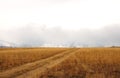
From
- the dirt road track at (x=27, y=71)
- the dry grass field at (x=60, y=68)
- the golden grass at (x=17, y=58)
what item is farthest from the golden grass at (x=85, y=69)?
the golden grass at (x=17, y=58)

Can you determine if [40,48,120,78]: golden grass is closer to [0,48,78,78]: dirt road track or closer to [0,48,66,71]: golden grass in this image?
[0,48,78,78]: dirt road track

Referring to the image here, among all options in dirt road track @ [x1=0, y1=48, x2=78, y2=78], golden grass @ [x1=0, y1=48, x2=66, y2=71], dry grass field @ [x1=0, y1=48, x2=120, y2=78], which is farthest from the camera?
golden grass @ [x1=0, y1=48, x2=66, y2=71]

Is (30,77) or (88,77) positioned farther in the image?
(88,77)

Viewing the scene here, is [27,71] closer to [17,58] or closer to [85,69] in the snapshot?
[85,69]

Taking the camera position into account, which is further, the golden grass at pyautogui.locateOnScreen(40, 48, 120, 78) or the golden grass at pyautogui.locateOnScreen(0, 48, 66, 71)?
the golden grass at pyautogui.locateOnScreen(0, 48, 66, 71)

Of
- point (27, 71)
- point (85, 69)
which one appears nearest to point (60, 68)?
point (85, 69)

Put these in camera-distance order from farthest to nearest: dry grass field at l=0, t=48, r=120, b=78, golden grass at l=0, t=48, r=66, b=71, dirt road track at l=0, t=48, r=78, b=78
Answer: golden grass at l=0, t=48, r=66, b=71, dry grass field at l=0, t=48, r=120, b=78, dirt road track at l=0, t=48, r=78, b=78

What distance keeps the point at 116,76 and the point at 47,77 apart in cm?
547

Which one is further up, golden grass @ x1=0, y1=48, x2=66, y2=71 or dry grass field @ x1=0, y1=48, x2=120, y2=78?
golden grass @ x1=0, y1=48, x2=66, y2=71

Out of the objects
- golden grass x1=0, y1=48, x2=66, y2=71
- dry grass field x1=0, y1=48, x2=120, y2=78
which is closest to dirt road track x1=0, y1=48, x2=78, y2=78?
dry grass field x1=0, y1=48, x2=120, y2=78

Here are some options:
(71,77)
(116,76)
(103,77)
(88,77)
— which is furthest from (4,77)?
(116,76)

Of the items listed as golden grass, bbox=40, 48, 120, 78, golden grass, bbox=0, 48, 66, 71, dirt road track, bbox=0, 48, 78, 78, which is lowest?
golden grass, bbox=40, 48, 120, 78

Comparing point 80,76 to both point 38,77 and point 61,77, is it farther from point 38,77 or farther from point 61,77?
point 38,77

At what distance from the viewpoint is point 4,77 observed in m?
16.2
